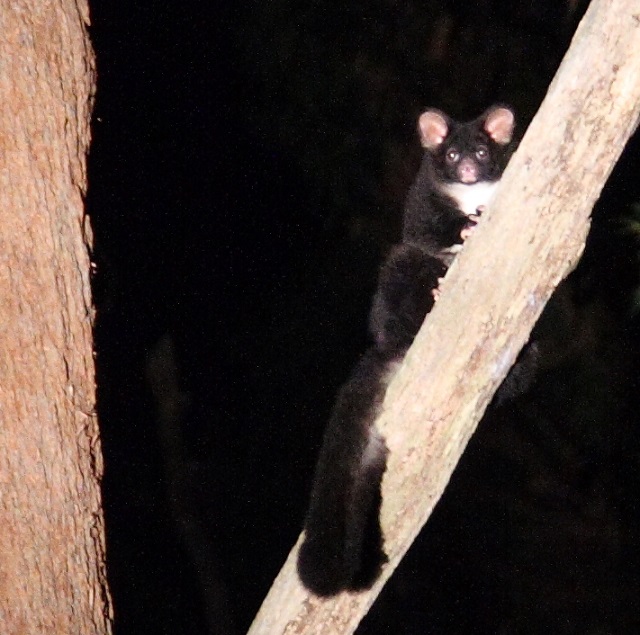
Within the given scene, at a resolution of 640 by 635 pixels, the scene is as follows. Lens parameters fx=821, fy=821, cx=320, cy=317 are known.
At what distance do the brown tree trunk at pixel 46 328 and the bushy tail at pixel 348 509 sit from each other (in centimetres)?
67

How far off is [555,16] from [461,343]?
4.87 meters

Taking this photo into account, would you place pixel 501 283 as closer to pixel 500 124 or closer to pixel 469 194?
pixel 469 194

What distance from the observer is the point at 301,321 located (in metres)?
→ 6.76

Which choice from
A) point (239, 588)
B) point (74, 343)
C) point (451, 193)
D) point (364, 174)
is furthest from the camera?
point (364, 174)

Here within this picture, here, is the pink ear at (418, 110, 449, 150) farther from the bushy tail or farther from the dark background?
the dark background

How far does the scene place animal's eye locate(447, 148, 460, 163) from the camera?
3.79 m

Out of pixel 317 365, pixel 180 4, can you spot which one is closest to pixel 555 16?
pixel 180 4

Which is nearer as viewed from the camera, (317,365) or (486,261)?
(486,261)

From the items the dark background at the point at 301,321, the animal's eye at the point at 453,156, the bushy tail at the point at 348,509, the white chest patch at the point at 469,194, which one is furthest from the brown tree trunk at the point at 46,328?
the dark background at the point at 301,321

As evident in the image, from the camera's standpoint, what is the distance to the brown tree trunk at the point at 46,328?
6.98ft

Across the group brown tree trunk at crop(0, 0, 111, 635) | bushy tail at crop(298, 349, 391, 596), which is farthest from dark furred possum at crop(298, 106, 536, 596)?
brown tree trunk at crop(0, 0, 111, 635)

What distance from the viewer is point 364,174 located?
263 inches

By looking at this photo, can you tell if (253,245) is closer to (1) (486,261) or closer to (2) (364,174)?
(2) (364,174)

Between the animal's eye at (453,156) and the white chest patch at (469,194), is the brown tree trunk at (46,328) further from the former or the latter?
the animal's eye at (453,156)
